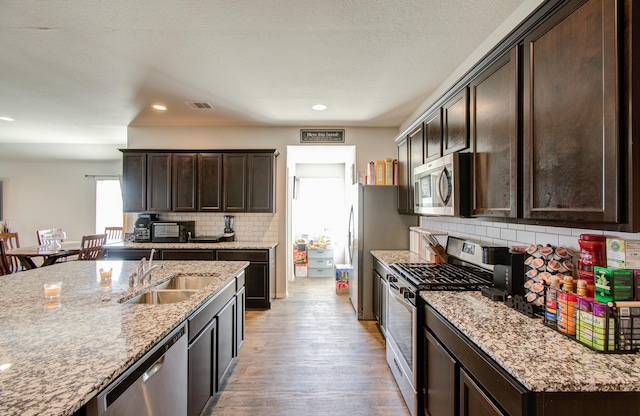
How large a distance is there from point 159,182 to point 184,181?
0.37 metres

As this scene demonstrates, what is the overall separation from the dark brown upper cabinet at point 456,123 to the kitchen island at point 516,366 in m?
1.06

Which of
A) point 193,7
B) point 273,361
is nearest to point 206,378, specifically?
point 273,361

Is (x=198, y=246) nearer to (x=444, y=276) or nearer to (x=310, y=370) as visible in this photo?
(x=310, y=370)

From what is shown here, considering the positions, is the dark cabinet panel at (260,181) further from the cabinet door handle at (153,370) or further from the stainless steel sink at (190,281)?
the cabinet door handle at (153,370)

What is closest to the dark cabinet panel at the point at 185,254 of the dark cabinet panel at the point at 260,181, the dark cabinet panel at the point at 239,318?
the dark cabinet panel at the point at 260,181

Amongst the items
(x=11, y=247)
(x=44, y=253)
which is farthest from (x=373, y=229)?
(x=11, y=247)

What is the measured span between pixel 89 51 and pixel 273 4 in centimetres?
165

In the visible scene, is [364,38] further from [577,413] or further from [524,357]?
[577,413]

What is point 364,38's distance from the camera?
2.09 meters

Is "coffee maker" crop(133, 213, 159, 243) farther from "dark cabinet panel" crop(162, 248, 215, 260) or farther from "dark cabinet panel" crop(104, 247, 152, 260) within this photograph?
"dark cabinet panel" crop(162, 248, 215, 260)

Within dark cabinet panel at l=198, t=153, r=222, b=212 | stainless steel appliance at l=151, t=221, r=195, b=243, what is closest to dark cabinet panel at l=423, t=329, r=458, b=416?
dark cabinet panel at l=198, t=153, r=222, b=212

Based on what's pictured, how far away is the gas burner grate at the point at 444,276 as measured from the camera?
184 centimetres

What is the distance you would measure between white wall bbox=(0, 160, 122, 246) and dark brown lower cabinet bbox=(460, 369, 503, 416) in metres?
6.94

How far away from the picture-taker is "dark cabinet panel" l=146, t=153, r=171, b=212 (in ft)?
13.5
